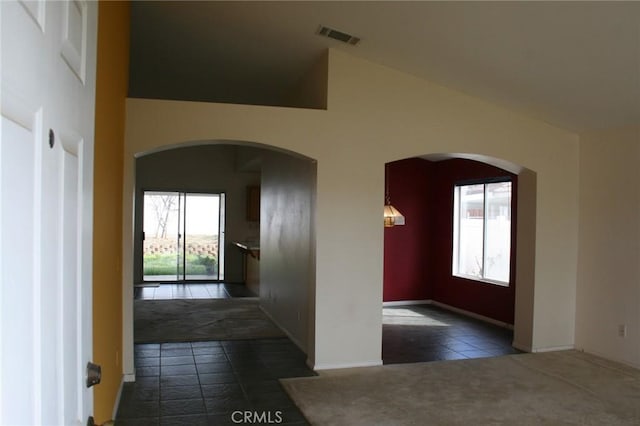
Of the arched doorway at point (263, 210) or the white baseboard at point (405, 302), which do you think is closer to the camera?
the arched doorway at point (263, 210)

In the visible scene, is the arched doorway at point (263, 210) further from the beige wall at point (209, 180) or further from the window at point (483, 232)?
the window at point (483, 232)

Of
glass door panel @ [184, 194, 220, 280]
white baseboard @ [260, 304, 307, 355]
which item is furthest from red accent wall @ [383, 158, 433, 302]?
glass door panel @ [184, 194, 220, 280]

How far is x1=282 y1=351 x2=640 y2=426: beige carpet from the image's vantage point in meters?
3.77

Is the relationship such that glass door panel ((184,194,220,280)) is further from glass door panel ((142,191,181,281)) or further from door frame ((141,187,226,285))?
glass door panel ((142,191,181,281))

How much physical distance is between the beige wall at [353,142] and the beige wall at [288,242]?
28cm

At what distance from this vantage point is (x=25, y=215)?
792 millimetres

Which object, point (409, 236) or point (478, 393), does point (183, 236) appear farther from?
point (478, 393)

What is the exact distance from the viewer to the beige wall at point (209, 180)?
11.0 metres

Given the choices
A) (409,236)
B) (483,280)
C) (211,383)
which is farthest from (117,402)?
(409,236)

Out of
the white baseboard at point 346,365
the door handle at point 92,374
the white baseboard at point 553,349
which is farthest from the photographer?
the white baseboard at point 553,349

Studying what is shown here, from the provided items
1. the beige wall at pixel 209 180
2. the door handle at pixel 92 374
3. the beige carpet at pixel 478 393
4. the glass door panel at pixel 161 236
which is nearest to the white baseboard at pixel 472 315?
the beige carpet at pixel 478 393

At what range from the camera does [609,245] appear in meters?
5.39

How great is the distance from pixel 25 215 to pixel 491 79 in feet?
15.7

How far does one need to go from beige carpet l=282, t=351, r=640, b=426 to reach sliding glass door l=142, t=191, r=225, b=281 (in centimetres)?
728
